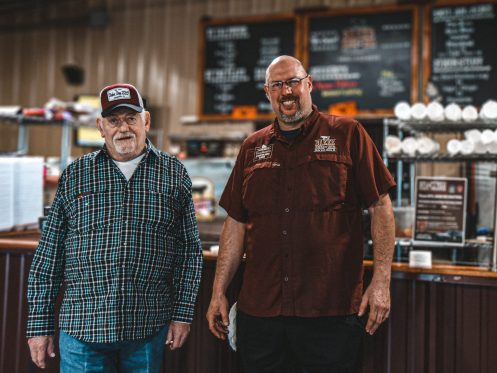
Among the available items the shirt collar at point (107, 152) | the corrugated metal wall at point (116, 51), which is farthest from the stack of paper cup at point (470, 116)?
the corrugated metal wall at point (116, 51)

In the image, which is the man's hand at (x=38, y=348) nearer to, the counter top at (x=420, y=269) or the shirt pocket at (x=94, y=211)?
the shirt pocket at (x=94, y=211)

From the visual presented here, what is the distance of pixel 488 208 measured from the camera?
3.39 metres

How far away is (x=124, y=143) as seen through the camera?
1.90 metres

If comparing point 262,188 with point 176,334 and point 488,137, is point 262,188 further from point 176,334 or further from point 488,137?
point 488,137

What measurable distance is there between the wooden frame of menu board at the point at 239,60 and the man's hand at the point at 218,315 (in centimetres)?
328

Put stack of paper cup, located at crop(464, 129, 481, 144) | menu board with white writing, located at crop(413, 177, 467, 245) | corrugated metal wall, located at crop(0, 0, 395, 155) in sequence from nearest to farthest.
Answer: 1. menu board with white writing, located at crop(413, 177, 467, 245)
2. stack of paper cup, located at crop(464, 129, 481, 144)
3. corrugated metal wall, located at crop(0, 0, 395, 155)

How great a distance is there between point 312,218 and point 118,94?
2.69 feet

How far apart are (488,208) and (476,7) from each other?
2.10 m

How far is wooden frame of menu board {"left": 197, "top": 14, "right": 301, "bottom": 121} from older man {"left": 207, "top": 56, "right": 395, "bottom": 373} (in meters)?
3.20

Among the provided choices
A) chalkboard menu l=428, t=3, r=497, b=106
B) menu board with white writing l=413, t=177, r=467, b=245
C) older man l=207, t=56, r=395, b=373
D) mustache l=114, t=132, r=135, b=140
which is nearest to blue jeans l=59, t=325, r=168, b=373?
older man l=207, t=56, r=395, b=373

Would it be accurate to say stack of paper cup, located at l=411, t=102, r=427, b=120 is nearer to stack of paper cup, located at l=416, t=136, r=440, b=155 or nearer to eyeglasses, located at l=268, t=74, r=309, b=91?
stack of paper cup, located at l=416, t=136, r=440, b=155

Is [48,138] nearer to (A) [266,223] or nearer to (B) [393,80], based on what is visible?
(B) [393,80]

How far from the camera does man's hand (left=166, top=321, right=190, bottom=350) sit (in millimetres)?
1945

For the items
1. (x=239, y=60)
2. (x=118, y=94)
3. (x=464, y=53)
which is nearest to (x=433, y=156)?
(x=118, y=94)
